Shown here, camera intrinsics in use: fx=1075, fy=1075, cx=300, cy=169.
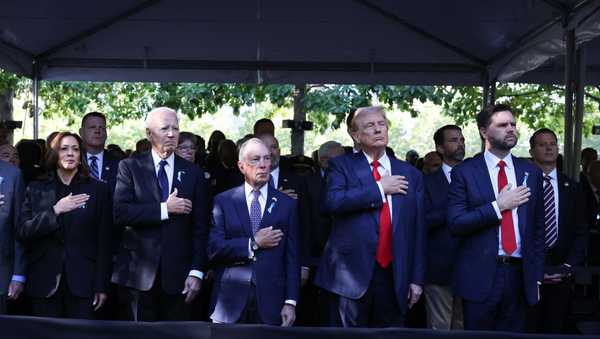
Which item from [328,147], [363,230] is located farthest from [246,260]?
[328,147]

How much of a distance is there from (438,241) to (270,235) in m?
1.79

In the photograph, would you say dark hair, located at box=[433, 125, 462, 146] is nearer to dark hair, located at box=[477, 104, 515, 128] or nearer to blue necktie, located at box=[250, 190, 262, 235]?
dark hair, located at box=[477, 104, 515, 128]

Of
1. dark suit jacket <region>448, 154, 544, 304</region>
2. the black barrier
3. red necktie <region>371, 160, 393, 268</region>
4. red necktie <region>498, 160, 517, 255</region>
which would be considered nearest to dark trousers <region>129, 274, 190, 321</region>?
red necktie <region>371, 160, 393, 268</region>

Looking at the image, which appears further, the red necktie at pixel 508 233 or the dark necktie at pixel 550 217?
the dark necktie at pixel 550 217

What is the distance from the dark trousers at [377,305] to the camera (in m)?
5.92

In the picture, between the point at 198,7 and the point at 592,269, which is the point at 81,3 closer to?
the point at 198,7

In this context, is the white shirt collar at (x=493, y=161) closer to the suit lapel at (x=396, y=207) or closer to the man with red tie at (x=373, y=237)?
the man with red tie at (x=373, y=237)

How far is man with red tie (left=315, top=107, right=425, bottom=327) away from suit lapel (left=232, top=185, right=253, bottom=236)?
1.67 feet

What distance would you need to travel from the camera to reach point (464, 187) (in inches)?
237

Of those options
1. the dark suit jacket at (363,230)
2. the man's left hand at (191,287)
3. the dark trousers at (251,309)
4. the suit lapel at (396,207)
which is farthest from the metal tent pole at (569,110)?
the man's left hand at (191,287)

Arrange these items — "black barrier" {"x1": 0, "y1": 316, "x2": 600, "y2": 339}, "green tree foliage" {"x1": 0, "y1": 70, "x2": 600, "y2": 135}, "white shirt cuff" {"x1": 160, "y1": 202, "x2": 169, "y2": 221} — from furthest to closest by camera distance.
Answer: "green tree foliage" {"x1": 0, "y1": 70, "x2": 600, "y2": 135} < "white shirt cuff" {"x1": 160, "y1": 202, "x2": 169, "y2": 221} < "black barrier" {"x1": 0, "y1": 316, "x2": 600, "y2": 339}

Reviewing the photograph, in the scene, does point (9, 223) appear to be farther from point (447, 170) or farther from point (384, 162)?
point (447, 170)

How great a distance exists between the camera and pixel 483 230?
590cm

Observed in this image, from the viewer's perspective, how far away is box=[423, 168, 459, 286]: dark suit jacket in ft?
24.3
